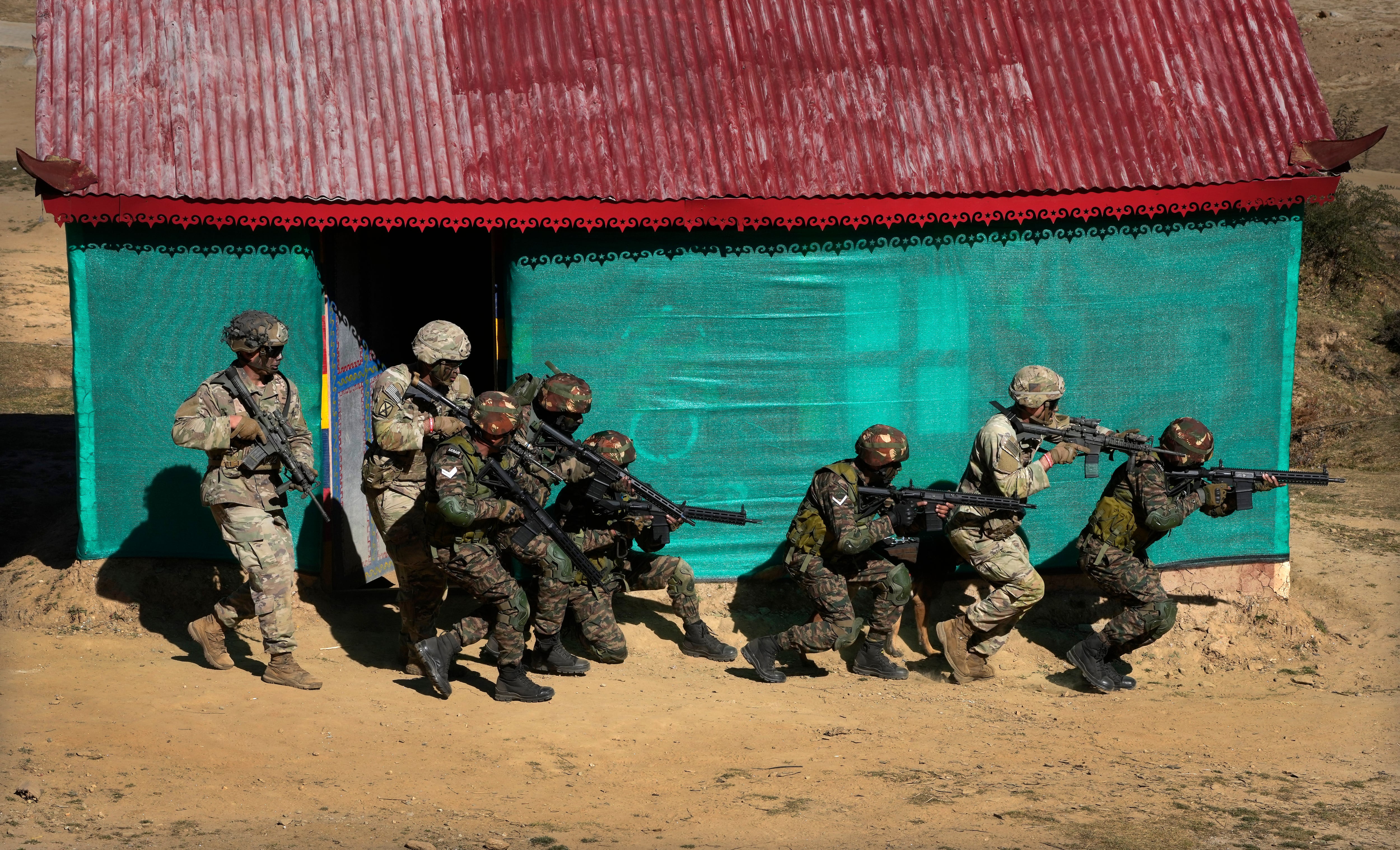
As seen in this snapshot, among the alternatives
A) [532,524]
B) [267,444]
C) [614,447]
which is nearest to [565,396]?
[614,447]

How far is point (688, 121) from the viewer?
27.2 feet

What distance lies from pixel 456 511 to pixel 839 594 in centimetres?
240

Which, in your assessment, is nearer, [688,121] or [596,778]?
[596,778]

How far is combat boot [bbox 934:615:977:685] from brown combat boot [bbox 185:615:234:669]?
443 centimetres

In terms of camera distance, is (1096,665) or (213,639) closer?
(213,639)

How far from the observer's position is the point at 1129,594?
7809mm

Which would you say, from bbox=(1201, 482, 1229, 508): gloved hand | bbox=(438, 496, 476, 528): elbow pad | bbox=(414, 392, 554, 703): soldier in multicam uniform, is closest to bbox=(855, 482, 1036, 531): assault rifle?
bbox=(1201, 482, 1229, 508): gloved hand

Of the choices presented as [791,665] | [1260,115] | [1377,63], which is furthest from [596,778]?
[1377,63]

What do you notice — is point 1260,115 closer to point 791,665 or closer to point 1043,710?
point 1043,710

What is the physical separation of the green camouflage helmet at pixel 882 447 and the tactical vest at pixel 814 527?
0.16m

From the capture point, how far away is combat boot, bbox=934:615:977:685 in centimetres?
796

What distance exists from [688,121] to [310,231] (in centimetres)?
256

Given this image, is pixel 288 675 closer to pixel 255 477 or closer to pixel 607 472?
pixel 255 477

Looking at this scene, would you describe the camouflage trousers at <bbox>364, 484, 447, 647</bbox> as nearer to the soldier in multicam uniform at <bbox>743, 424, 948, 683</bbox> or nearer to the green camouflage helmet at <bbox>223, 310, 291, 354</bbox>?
the green camouflage helmet at <bbox>223, 310, 291, 354</bbox>
